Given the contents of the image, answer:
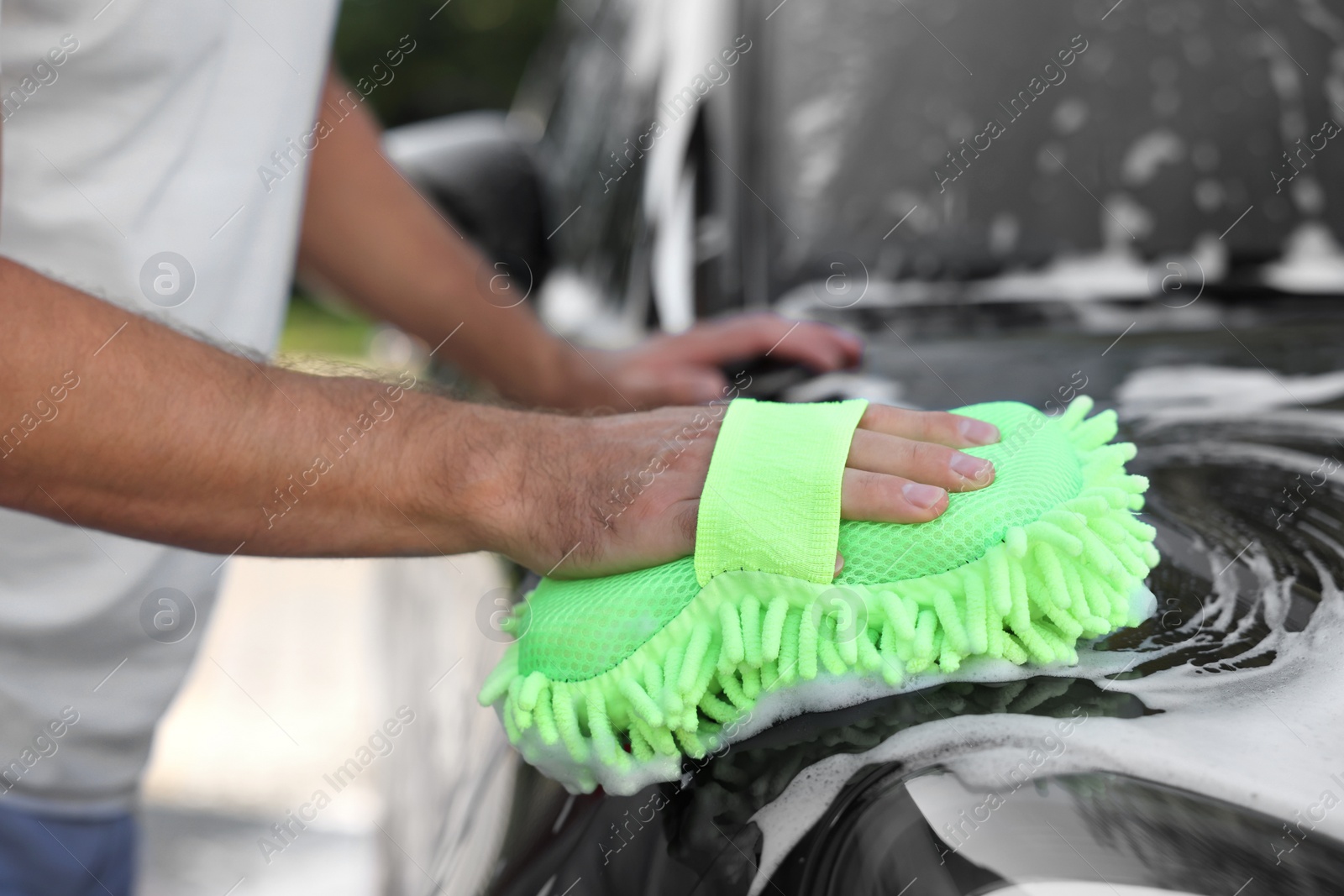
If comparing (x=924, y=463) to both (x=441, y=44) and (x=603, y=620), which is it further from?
(x=441, y=44)

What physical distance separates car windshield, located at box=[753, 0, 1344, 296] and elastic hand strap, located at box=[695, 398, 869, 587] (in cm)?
80

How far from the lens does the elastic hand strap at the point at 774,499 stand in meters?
0.81

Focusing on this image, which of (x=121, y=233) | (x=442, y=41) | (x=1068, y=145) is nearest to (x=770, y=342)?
(x=1068, y=145)

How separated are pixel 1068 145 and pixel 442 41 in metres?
10.5

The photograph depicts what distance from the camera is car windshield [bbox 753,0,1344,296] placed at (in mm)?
1562

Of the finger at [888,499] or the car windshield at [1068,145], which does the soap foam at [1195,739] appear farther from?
the car windshield at [1068,145]

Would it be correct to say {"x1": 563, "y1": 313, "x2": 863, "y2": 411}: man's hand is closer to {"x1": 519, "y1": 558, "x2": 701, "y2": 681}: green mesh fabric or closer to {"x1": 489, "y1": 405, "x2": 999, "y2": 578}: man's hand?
{"x1": 489, "y1": 405, "x2": 999, "y2": 578}: man's hand

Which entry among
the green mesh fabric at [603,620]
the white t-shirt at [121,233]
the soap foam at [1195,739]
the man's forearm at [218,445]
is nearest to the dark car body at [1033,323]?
the soap foam at [1195,739]

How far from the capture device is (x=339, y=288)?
1913 millimetres

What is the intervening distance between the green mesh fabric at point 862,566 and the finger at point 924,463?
0.5 inches

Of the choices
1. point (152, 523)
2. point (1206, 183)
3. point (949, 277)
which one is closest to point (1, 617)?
point (152, 523)

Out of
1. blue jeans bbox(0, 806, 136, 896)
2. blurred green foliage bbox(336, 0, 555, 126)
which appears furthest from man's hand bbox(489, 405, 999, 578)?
blurred green foliage bbox(336, 0, 555, 126)

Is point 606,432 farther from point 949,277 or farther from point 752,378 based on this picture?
point 949,277

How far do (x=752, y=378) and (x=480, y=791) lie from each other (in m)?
0.58
